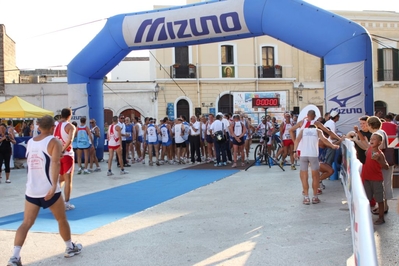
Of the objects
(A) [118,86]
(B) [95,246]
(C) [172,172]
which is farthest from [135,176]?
(A) [118,86]

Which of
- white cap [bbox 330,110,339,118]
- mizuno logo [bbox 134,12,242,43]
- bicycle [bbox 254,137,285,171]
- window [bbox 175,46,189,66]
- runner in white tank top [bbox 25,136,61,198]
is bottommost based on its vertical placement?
bicycle [bbox 254,137,285,171]

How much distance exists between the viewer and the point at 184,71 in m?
31.7

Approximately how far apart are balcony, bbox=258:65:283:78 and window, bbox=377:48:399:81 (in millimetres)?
7177

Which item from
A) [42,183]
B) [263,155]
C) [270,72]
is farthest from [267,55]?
[42,183]

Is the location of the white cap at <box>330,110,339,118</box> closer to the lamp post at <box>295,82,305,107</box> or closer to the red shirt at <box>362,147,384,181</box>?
the red shirt at <box>362,147,384,181</box>

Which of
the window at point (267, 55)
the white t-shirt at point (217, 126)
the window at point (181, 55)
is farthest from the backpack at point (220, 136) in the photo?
the window at point (267, 55)

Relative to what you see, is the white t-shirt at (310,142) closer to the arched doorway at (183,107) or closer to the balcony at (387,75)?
the arched doorway at (183,107)

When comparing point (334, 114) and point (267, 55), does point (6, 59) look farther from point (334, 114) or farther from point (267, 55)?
point (334, 114)

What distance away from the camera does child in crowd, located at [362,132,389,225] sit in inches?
260

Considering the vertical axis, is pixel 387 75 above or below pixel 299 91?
above

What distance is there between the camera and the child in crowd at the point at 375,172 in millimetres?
6602

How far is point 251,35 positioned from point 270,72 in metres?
19.6

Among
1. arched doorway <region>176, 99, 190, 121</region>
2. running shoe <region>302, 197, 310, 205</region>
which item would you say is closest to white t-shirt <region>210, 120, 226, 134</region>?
running shoe <region>302, 197, 310, 205</region>

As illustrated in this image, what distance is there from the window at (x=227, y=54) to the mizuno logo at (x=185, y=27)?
18352mm
